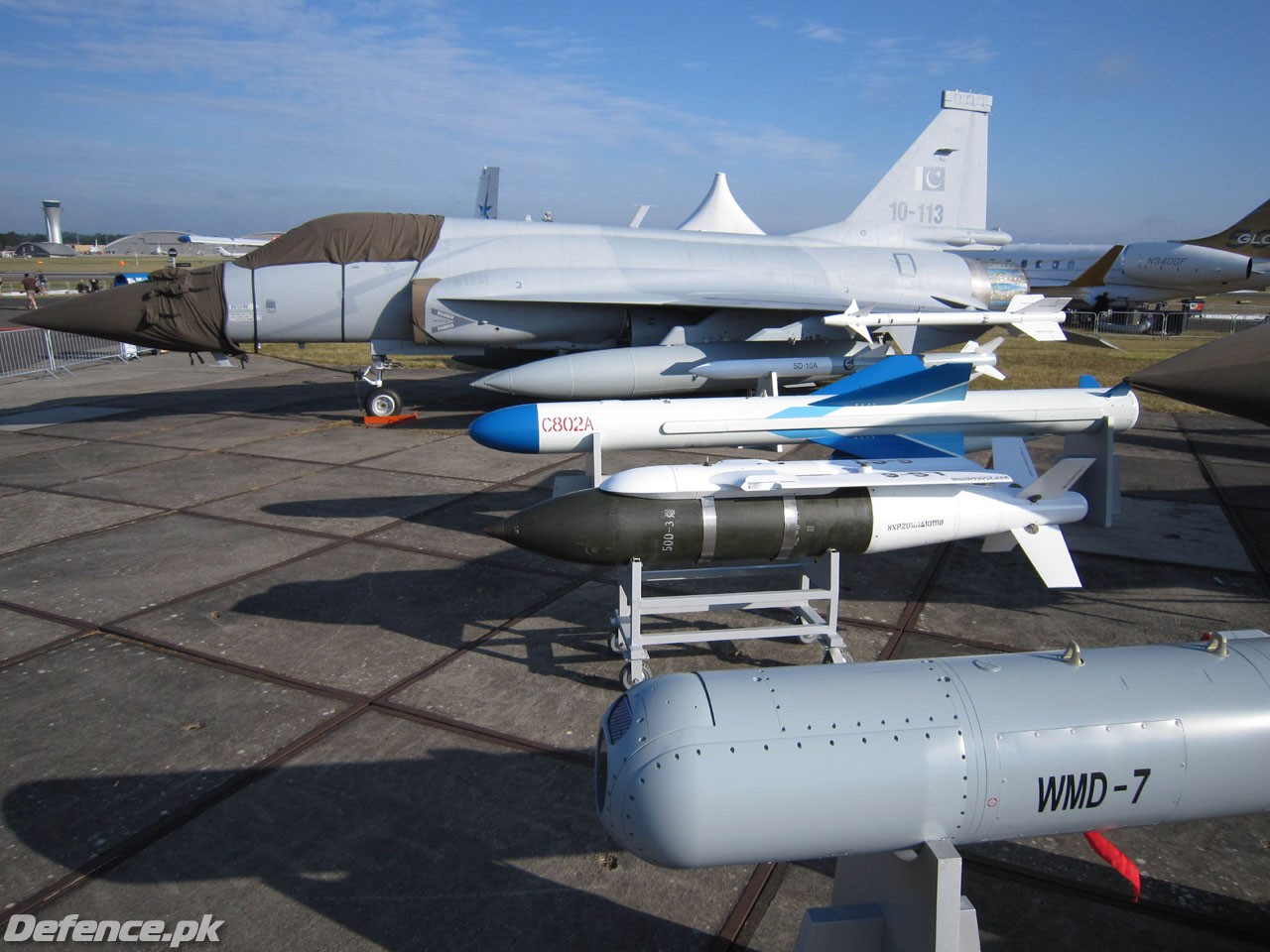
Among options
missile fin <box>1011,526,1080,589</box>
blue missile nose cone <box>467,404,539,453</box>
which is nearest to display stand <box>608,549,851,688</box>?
missile fin <box>1011,526,1080,589</box>

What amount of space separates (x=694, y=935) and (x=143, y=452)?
39.9ft

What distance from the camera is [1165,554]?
28.9 ft

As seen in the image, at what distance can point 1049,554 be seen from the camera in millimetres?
6703

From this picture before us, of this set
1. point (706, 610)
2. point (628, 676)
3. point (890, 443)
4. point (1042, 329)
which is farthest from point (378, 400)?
point (1042, 329)

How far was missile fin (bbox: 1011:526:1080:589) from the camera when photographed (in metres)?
6.56

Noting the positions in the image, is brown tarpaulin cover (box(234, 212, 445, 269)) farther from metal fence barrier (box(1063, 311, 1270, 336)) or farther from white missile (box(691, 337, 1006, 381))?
metal fence barrier (box(1063, 311, 1270, 336))

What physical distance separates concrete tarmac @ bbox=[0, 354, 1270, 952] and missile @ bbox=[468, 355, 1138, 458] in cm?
137

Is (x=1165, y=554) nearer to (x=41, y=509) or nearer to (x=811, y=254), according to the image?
(x=811, y=254)

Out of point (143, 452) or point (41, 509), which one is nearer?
point (41, 509)

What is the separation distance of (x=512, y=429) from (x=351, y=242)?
7.26 m

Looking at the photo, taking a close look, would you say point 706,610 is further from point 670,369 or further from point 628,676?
point 670,369

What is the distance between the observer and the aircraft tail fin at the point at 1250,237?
3122 centimetres

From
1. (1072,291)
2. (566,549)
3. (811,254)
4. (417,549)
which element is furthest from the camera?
(1072,291)

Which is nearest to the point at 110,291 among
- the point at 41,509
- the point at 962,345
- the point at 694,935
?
the point at 41,509
